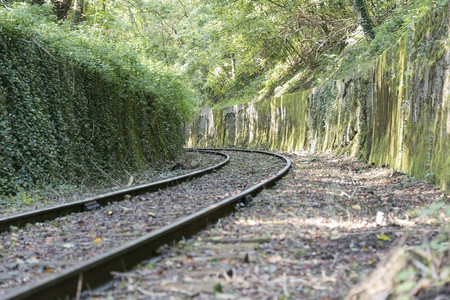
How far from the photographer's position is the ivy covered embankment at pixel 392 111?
848 cm

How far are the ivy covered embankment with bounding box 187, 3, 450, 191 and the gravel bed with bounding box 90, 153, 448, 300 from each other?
1.54m

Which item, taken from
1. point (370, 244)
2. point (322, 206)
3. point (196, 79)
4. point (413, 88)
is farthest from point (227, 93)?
point (370, 244)

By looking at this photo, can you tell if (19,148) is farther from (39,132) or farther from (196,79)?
(196,79)

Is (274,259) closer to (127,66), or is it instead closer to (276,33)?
(127,66)

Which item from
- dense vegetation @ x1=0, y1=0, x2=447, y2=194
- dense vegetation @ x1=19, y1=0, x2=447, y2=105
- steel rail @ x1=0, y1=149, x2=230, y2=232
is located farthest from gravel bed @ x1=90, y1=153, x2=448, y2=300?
dense vegetation @ x1=19, y1=0, x2=447, y2=105

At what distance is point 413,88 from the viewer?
33.7 ft

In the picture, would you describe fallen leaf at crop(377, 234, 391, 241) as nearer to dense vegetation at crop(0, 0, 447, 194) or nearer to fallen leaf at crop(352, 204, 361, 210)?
fallen leaf at crop(352, 204, 361, 210)

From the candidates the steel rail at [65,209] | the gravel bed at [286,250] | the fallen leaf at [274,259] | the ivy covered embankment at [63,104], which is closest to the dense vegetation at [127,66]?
the ivy covered embankment at [63,104]

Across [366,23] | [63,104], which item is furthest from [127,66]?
[366,23]

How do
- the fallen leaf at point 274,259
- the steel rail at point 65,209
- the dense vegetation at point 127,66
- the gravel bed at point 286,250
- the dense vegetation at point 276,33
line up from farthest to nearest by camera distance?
the dense vegetation at point 276,33
the dense vegetation at point 127,66
the steel rail at point 65,209
the fallen leaf at point 274,259
the gravel bed at point 286,250

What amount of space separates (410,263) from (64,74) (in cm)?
996

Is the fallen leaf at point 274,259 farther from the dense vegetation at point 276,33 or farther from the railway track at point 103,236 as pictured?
the dense vegetation at point 276,33

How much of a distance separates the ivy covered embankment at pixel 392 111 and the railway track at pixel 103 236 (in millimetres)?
2985

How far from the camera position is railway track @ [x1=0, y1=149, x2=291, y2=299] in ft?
11.0
